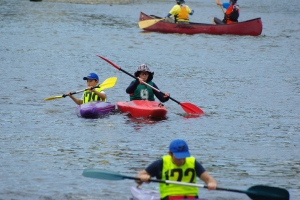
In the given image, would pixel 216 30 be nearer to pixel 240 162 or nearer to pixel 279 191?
pixel 240 162

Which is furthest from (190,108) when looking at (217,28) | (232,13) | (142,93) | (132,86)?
(217,28)

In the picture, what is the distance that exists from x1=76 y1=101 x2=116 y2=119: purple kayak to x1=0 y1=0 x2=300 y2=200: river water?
22 cm

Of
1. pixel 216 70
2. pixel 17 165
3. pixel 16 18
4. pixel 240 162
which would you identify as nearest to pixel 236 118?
pixel 240 162

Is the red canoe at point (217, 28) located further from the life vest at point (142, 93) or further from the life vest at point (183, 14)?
the life vest at point (142, 93)

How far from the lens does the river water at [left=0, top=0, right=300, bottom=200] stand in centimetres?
1259

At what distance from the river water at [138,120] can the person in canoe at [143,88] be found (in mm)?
584

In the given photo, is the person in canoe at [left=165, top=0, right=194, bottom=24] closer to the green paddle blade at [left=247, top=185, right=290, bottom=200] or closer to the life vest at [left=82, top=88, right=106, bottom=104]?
the life vest at [left=82, top=88, right=106, bottom=104]

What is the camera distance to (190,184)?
916cm

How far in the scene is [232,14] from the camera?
33.7 meters

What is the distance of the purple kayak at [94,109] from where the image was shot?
55.1ft

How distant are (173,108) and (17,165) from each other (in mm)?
6659

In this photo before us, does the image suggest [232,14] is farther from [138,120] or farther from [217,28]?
[138,120]

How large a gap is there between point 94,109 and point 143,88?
117cm

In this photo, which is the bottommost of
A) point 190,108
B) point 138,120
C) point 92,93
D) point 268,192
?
point 138,120
